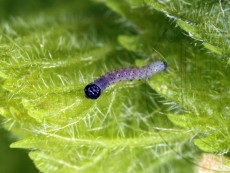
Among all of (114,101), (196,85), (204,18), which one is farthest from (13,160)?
(204,18)

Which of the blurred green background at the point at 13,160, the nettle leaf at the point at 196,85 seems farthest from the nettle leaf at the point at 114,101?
the blurred green background at the point at 13,160

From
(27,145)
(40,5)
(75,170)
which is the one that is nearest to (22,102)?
(27,145)

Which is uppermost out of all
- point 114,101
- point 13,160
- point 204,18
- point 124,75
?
point 204,18

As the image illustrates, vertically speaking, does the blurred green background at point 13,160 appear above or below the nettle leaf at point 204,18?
below

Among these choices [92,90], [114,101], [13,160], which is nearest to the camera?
[92,90]

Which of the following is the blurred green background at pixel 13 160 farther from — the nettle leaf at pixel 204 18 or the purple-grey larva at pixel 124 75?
the nettle leaf at pixel 204 18

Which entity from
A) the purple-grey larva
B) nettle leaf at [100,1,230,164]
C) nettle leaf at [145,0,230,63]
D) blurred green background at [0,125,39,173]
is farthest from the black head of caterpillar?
blurred green background at [0,125,39,173]

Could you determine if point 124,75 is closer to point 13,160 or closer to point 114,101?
point 114,101
